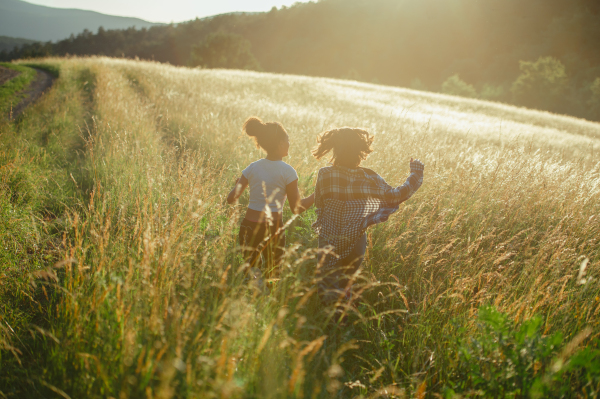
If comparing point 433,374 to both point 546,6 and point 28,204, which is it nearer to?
point 28,204

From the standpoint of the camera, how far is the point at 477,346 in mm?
1482

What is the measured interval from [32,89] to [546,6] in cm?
8670

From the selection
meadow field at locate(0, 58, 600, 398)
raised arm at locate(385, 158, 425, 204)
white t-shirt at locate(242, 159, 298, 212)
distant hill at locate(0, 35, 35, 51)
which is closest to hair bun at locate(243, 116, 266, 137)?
white t-shirt at locate(242, 159, 298, 212)

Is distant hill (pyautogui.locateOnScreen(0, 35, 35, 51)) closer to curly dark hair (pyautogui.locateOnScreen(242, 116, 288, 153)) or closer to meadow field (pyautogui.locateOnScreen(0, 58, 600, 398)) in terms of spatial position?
meadow field (pyautogui.locateOnScreen(0, 58, 600, 398))

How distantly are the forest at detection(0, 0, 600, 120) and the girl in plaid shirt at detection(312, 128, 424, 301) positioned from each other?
140 feet

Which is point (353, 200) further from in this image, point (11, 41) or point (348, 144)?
point (11, 41)

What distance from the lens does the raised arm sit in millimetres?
2396

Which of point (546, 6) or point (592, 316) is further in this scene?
point (546, 6)

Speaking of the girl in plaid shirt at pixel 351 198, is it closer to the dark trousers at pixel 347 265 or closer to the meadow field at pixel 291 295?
the dark trousers at pixel 347 265

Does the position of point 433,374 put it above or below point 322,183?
below

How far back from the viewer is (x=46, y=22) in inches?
4003

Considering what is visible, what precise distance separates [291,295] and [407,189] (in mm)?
1311

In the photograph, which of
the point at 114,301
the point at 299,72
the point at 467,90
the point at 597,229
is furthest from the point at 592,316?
the point at 299,72

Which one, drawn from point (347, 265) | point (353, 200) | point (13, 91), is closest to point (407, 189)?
point (353, 200)
